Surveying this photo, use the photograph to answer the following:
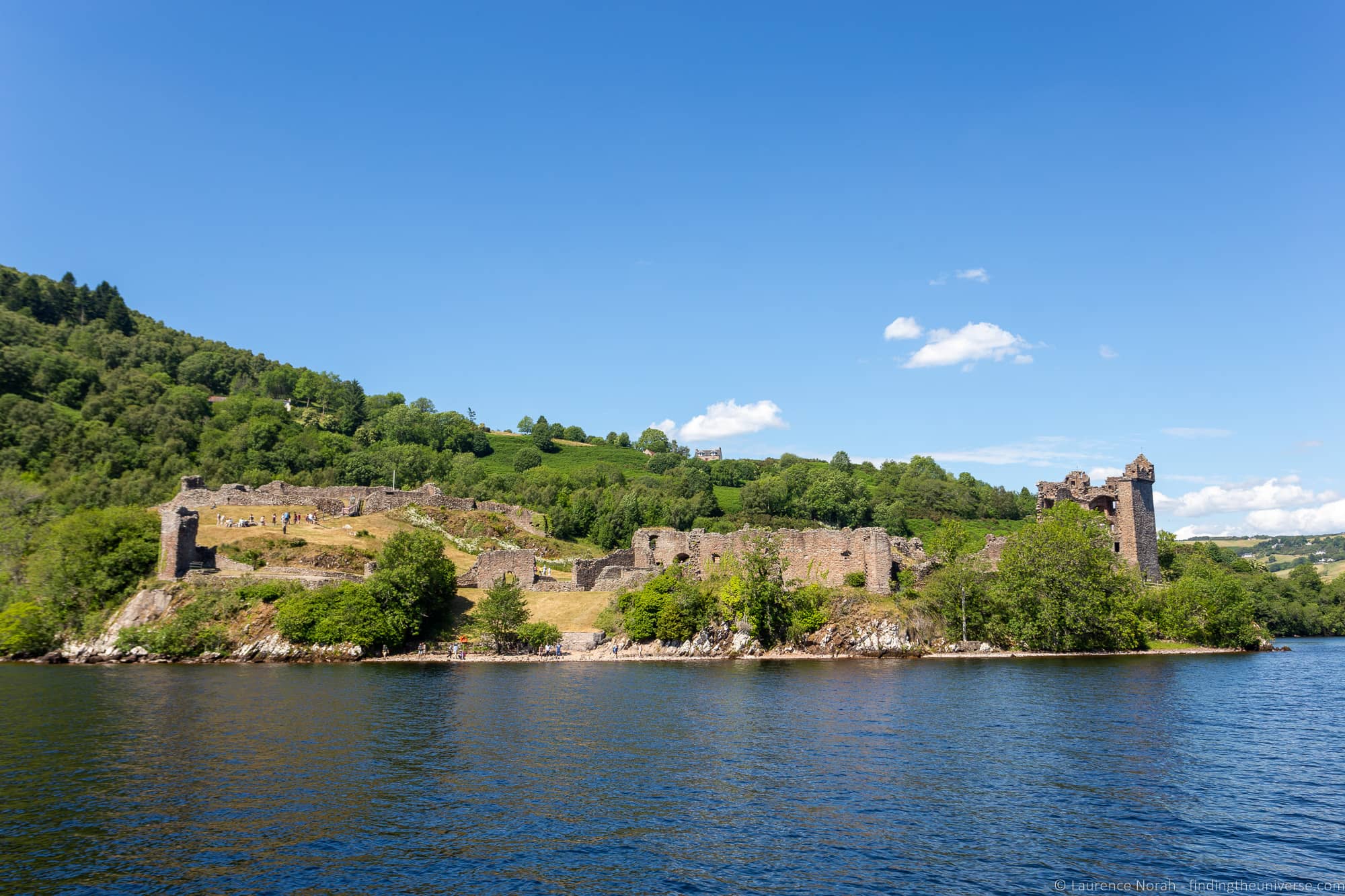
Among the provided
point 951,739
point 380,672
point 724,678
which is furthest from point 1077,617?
point 380,672

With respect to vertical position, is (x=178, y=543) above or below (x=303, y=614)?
above

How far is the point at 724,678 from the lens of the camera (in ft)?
147

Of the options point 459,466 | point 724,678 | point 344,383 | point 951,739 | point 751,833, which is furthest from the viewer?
point 344,383

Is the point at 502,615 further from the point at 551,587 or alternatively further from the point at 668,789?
the point at 668,789

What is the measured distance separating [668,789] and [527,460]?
126 m

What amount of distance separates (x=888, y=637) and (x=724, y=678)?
1753cm

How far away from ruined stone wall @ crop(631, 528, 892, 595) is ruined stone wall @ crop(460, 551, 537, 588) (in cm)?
980

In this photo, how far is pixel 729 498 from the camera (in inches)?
5674

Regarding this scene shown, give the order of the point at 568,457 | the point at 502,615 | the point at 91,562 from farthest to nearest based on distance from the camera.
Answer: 1. the point at 568,457
2. the point at 91,562
3. the point at 502,615

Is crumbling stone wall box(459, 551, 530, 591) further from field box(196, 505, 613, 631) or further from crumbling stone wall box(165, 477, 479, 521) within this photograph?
crumbling stone wall box(165, 477, 479, 521)

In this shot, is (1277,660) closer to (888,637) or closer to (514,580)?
(888,637)

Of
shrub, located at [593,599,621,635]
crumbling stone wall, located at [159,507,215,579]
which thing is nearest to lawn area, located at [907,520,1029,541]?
shrub, located at [593,599,621,635]

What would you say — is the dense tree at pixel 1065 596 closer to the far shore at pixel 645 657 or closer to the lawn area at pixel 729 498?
the far shore at pixel 645 657

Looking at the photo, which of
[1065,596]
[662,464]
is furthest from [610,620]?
[662,464]
